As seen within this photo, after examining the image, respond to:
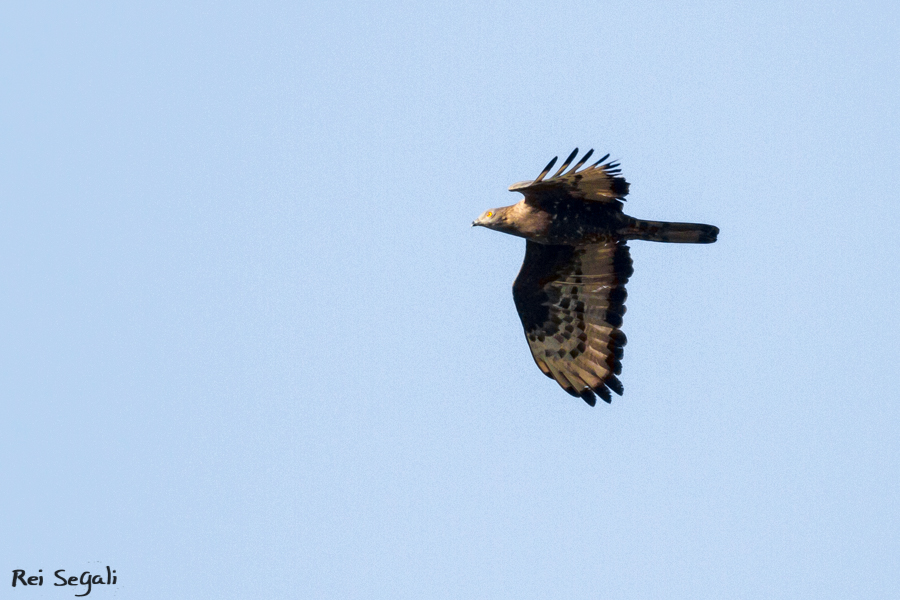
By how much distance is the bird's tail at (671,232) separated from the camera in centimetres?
1517

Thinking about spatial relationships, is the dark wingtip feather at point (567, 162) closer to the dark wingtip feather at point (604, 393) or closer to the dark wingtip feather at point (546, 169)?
the dark wingtip feather at point (546, 169)

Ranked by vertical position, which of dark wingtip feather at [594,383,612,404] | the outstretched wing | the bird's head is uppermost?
the bird's head

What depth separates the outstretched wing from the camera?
16422 millimetres

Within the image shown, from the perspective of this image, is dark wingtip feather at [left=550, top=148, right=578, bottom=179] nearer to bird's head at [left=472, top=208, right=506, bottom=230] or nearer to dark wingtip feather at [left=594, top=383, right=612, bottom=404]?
bird's head at [left=472, top=208, right=506, bottom=230]

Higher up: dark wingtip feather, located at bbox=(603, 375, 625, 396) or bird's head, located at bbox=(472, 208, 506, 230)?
bird's head, located at bbox=(472, 208, 506, 230)

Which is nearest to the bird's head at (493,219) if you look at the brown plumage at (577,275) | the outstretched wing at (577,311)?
the brown plumage at (577,275)

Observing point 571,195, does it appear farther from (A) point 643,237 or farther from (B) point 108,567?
(B) point 108,567

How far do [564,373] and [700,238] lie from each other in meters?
2.54

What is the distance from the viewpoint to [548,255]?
16562 millimetres

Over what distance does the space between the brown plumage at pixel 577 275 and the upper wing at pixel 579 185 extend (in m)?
0.02

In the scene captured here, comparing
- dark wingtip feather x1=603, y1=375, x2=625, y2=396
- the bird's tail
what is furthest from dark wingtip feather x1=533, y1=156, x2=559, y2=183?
dark wingtip feather x1=603, y1=375, x2=625, y2=396

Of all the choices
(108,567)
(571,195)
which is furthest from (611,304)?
(108,567)

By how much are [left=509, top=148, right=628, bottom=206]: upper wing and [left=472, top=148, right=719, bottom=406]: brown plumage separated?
2 centimetres

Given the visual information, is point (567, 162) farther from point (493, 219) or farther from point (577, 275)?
point (577, 275)
